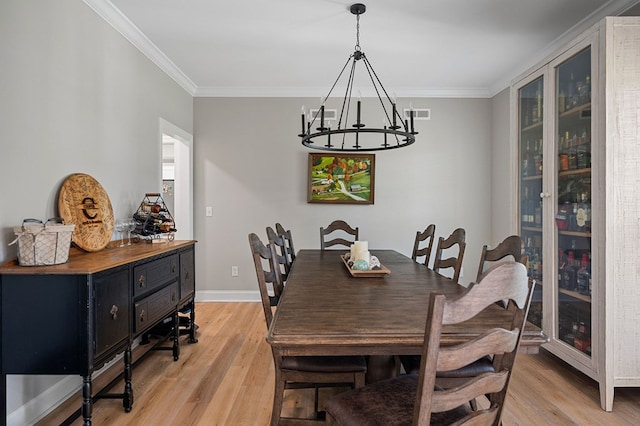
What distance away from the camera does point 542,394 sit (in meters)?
Answer: 2.32

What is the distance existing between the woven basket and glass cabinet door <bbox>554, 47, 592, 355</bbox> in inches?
119

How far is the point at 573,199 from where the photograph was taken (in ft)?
8.20

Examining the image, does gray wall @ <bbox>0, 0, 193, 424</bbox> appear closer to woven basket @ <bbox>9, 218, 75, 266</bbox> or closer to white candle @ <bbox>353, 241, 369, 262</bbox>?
woven basket @ <bbox>9, 218, 75, 266</bbox>

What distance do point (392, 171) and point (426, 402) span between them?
372 cm

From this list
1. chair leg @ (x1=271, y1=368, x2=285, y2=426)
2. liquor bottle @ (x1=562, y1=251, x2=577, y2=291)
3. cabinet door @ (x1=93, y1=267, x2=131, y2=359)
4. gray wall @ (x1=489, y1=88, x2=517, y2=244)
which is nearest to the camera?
chair leg @ (x1=271, y1=368, x2=285, y2=426)

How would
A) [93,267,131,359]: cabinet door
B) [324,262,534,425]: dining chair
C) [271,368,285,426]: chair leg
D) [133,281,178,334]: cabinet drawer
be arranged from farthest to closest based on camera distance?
[133,281,178,334]: cabinet drawer → [93,267,131,359]: cabinet door → [271,368,285,426]: chair leg → [324,262,534,425]: dining chair

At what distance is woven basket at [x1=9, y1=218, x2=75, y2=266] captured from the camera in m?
1.71

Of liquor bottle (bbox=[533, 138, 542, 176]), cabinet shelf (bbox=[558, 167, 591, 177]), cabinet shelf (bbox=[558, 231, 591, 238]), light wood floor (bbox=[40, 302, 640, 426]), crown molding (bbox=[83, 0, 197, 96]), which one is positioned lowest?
light wood floor (bbox=[40, 302, 640, 426])

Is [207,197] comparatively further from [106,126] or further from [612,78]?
[612,78]

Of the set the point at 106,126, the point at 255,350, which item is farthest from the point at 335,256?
the point at 106,126

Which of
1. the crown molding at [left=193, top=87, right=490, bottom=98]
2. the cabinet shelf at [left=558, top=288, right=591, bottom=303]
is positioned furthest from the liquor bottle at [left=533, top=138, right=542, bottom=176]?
the crown molding at [left=193, top=87, right=490, bottom=98]

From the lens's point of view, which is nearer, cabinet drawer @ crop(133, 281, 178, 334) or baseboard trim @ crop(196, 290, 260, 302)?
cabinet drawer @ crop(133, 281, 178, 334)

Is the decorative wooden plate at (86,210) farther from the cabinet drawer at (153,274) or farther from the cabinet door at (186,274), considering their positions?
the cabinet door at (186,274)

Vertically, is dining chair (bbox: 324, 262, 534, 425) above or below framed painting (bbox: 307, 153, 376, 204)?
below
